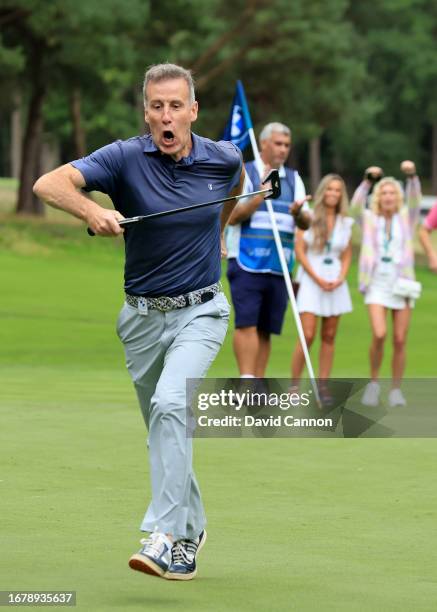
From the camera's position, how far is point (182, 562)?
271 inches

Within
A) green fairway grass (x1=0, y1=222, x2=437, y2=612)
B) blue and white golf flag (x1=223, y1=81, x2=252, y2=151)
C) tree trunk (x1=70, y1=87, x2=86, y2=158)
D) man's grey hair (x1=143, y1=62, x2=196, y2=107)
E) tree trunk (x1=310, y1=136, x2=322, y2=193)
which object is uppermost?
man's grey hair (x1=143, y1=62, x2=196, y2=107)

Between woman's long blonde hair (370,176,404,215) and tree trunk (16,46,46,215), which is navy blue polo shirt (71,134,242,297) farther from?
tree trunk (16,46,46,215)

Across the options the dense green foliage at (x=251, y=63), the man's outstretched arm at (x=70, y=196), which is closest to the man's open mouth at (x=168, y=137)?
the man's outstretched arm at (x=70, y=196)

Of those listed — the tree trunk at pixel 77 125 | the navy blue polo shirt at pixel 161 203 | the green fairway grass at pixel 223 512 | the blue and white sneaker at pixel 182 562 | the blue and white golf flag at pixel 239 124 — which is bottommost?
the tree trunk at pixel 77 125

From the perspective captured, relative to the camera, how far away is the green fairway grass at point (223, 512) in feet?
21.6

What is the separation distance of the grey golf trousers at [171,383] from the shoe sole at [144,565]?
0.51 feet

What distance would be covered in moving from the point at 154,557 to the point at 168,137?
1.68 meters

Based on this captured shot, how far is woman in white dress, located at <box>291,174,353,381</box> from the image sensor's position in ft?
48.4

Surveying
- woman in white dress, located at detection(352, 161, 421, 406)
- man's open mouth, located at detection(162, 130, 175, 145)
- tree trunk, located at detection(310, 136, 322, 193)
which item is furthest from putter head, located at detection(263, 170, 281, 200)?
tree trunk, located at detection(310, 136, 322, 193)

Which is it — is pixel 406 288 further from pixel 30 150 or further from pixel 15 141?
pixel 15 141

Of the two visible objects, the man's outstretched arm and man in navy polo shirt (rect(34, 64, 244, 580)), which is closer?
the man's outstretched arm

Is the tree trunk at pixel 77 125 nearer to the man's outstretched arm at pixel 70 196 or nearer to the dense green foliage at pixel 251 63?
the dense green foliage at pixel 251 63

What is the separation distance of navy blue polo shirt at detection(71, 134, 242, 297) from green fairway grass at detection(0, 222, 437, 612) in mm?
1190

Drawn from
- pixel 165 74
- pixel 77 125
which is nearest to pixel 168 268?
pixel 165 74
